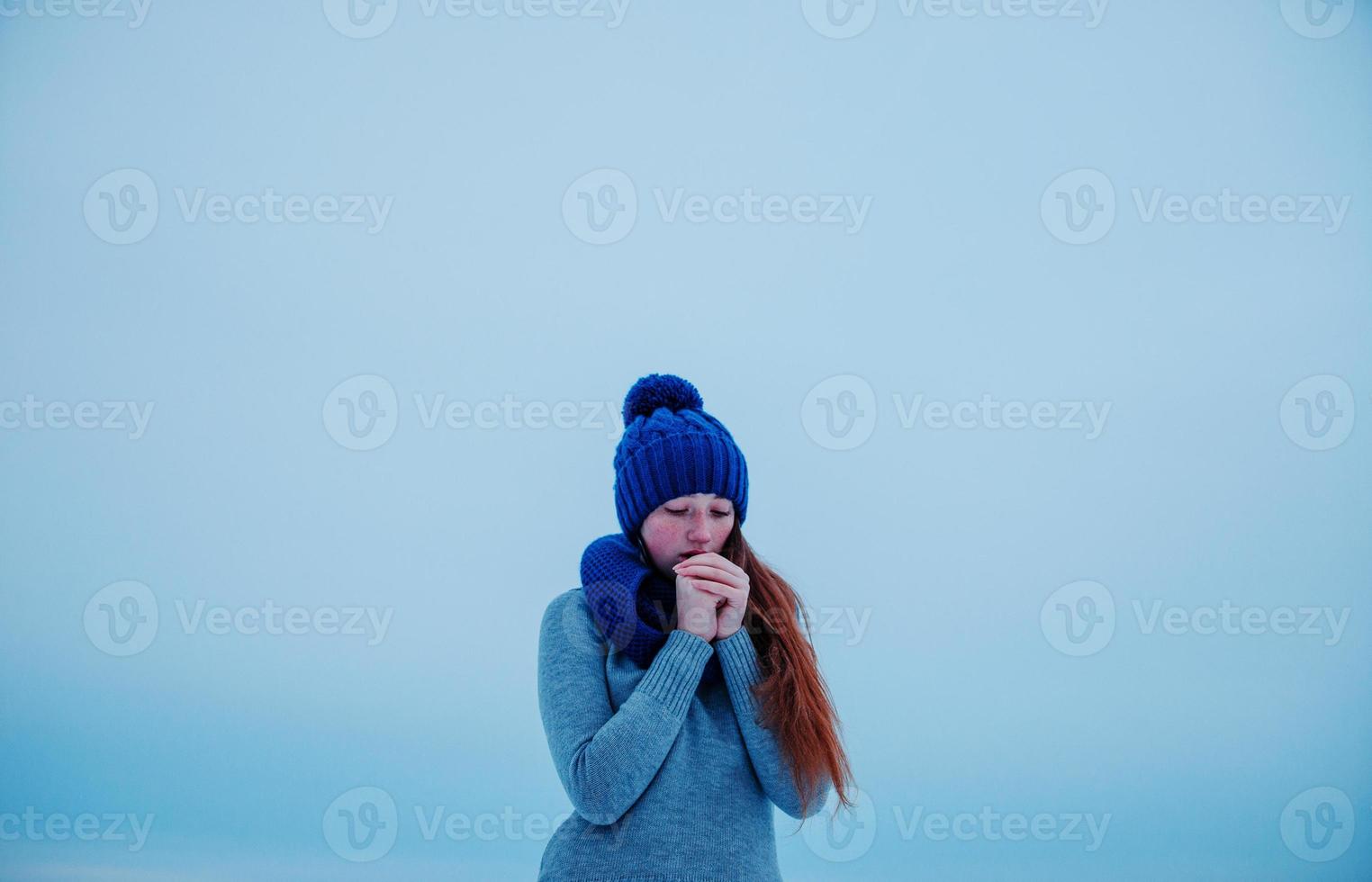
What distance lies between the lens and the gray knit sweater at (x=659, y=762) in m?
1.35

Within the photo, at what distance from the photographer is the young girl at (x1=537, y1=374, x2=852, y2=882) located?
138 cm

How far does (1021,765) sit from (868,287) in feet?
4.44

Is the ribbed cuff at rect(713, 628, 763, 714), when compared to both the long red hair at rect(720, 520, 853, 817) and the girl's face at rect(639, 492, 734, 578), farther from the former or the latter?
the girl's face at rect(639, 492, 734, 578)

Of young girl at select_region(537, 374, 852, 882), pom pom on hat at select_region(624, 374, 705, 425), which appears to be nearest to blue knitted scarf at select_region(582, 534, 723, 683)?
young girl at select_region(537, 374, 852, 882)

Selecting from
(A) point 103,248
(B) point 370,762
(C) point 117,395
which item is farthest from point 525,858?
(A) point 103,248

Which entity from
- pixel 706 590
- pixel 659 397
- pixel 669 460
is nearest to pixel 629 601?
pixel 706 590

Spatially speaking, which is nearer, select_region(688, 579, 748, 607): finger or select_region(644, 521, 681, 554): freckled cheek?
select_region(688, 579, 748, 607): finger

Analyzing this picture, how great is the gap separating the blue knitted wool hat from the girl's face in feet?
0.04

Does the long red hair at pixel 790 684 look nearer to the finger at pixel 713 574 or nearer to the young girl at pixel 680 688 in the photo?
the young girl at pixel 680 688

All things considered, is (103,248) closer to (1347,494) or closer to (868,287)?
(868,287)

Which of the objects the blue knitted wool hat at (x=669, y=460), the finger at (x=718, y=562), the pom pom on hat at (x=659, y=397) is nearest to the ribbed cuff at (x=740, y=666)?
the finger at (x=718, y=562)

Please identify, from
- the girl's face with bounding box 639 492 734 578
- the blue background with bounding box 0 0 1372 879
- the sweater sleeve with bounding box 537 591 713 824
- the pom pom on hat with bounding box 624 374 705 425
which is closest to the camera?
the sweater sleeve with bounding box 537 591 713 824

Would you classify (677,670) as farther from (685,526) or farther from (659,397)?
(659,397)

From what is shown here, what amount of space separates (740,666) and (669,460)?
334mm
